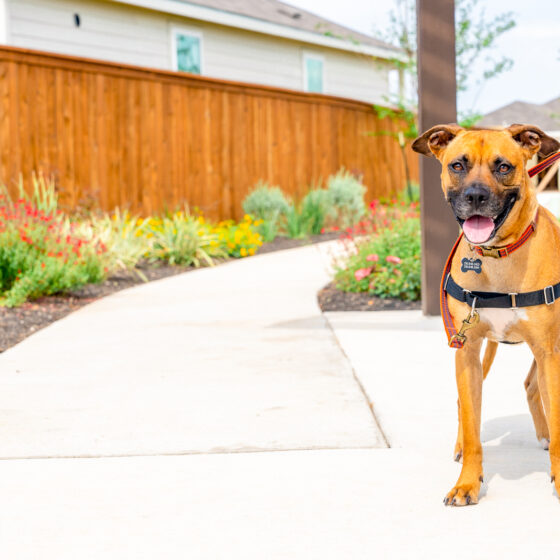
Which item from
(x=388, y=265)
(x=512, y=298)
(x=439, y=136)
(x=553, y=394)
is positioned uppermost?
(x=439, y=136)

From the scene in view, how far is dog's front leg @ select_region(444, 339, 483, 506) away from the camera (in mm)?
3277

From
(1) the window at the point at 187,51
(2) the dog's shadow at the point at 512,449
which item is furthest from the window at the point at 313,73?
(2) the dog's shadow at the point at 512,449

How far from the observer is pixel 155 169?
13.8m

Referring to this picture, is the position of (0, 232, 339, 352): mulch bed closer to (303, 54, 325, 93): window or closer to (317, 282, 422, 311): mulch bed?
(317, 282, 422, 311): mulch bed

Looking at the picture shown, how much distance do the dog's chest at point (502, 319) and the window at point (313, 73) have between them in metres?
19.7

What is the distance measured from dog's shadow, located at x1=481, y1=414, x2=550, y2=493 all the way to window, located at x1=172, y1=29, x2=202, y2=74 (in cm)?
1575

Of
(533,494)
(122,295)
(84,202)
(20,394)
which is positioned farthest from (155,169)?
(533,494)

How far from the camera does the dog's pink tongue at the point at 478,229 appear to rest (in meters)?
3.12

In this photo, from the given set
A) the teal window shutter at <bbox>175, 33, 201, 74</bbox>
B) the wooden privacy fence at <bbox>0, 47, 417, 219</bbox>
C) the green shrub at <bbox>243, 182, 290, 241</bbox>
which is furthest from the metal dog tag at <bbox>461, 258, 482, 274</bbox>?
the teal window shutter at <bbox>175, 33, 201, 74</bbox>

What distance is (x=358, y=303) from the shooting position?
859 cm

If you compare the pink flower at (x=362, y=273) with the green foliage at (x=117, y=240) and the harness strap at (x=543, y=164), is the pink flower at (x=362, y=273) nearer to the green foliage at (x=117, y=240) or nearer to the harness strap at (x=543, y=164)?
the green foliage at (x=117, y=240)

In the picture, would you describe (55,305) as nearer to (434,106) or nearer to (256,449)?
(434,106)

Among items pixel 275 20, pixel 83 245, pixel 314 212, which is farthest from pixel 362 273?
pixel 275 20

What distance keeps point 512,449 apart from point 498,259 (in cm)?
109
